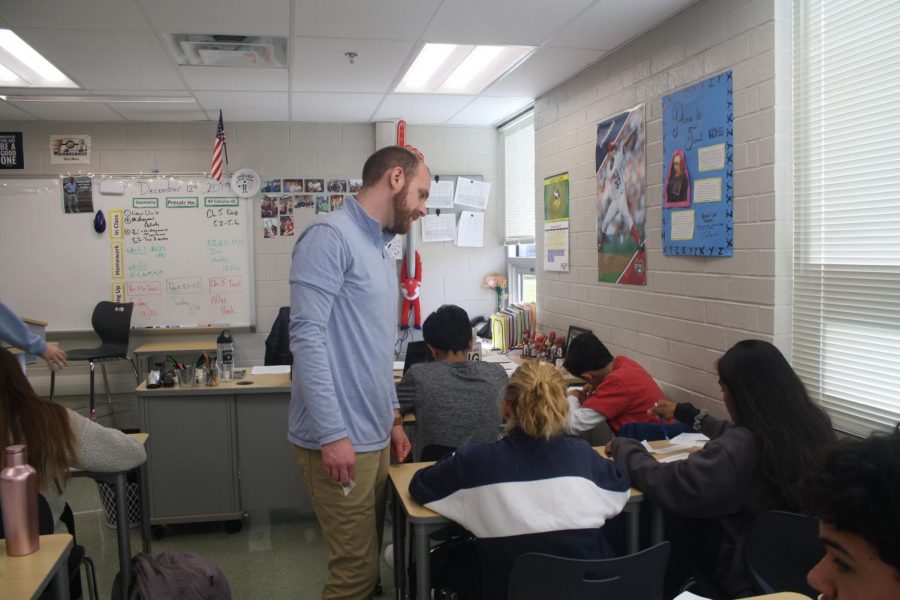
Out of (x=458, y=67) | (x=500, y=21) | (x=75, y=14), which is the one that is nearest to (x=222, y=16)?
(x=75, y=14)

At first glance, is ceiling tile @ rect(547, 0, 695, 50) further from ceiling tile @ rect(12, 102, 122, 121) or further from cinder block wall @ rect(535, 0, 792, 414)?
ceiling tile @ rect(12, 102, 122, 121)

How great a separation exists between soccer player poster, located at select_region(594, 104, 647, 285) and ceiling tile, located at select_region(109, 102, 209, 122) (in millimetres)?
3064

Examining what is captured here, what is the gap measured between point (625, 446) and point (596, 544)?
21.7 inches

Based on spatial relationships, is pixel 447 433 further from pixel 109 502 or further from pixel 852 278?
pixel 109 502

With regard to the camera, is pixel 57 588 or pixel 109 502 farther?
pixel 109 502

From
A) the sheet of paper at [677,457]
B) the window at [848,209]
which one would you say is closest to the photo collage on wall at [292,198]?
the window at [848,209]

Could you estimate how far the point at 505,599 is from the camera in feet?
5.92

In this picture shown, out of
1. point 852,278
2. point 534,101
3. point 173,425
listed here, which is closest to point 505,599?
point 852,278

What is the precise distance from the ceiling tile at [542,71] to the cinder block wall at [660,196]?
0.09 metres

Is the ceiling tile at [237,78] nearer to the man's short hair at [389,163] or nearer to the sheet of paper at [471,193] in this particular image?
the sheet of paper at [471,193]

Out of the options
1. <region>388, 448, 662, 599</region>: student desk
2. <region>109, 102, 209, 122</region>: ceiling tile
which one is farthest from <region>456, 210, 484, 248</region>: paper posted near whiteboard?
<region>388, 448, 662, 599</region>: student desk

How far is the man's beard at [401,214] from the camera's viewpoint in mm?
2090

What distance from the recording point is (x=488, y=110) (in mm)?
5375

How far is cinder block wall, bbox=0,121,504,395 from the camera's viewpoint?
5656mm
